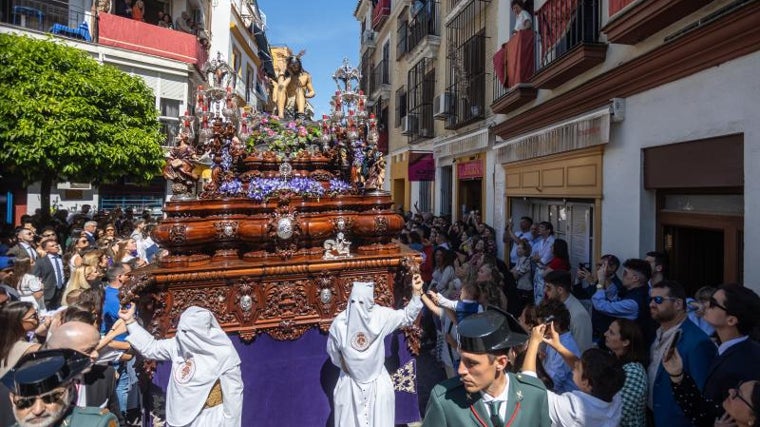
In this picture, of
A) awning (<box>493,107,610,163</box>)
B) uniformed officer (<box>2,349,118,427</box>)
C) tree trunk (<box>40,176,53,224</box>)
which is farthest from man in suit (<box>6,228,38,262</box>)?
awning (<box>493,107,610,163</box>)

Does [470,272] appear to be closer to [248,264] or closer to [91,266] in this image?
[248,264]

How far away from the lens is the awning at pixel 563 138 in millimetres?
6125

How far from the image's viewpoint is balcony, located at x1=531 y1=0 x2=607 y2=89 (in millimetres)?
6215

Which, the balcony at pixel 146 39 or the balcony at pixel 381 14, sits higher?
the balcony at pixel 381 14

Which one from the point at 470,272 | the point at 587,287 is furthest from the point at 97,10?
the point at 587,287

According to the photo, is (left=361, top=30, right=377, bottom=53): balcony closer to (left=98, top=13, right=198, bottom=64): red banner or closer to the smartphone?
(left=98, top=13, right=198, bottom=64): red banner

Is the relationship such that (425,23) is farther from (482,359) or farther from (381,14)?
(482,359)

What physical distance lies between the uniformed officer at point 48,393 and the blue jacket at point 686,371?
3.06m

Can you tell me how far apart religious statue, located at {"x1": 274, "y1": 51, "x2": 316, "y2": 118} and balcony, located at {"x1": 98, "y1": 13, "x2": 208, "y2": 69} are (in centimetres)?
1066

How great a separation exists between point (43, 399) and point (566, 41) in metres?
7.67

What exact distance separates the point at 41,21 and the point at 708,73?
56.1 feet

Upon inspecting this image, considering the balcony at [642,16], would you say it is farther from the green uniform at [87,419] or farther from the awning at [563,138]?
the green uniform at [87,419]

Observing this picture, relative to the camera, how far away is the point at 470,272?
522 cm

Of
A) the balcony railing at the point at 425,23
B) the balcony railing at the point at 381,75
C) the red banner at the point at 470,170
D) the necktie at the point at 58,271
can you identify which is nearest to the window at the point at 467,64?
the red banner at the point at 470,170
